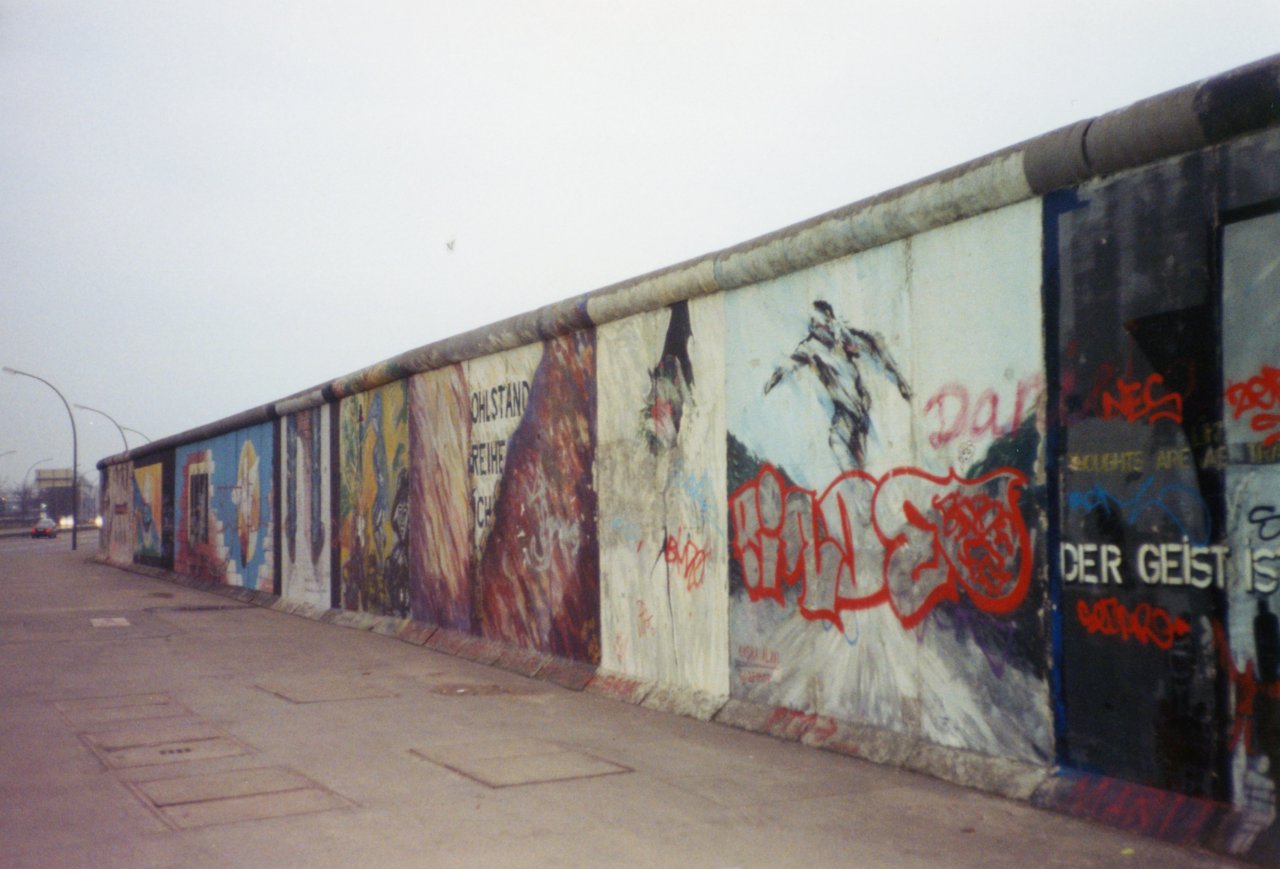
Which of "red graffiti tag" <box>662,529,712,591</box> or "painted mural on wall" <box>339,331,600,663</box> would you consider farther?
"painted mural on wall" <box>339,331,600,663</box>

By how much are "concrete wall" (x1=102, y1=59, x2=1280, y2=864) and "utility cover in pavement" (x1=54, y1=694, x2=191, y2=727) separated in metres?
3.38

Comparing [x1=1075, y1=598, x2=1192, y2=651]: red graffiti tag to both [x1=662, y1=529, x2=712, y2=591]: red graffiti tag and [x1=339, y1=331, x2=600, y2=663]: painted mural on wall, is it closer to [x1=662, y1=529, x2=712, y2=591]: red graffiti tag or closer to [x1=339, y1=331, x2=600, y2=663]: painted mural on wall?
[x1=662, y1=529, x2=712, y2=591]: red graffiti tag

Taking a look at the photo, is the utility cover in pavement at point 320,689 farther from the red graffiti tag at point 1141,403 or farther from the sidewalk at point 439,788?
the red graffiti tag at point 1141,403

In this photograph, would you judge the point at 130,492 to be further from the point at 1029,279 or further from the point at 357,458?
the point at 1029,279

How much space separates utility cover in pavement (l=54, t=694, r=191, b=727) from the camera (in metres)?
8.04

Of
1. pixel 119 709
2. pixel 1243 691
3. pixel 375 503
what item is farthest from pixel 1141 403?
pixel 375 503

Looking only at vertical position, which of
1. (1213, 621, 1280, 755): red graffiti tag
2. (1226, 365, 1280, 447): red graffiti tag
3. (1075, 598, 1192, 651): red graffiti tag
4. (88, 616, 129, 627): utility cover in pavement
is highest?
(1226, 365, 1280, 447): red graffiti tag

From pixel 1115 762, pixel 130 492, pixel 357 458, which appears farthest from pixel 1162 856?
pixel 130 492

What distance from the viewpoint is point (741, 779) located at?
628 centimetres

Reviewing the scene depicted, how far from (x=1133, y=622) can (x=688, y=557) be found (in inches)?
158

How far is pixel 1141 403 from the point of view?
525 cm

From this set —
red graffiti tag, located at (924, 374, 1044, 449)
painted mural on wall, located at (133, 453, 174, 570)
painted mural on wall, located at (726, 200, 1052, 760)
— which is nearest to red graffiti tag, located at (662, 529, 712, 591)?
painted mural on wall, located at (726, 200, 1052, 760)

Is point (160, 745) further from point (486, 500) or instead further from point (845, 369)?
point (486, 500)

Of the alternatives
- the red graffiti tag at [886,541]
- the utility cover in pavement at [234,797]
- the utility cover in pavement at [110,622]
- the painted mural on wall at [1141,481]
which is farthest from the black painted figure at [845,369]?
the utility cover in pavement at [110,622]
